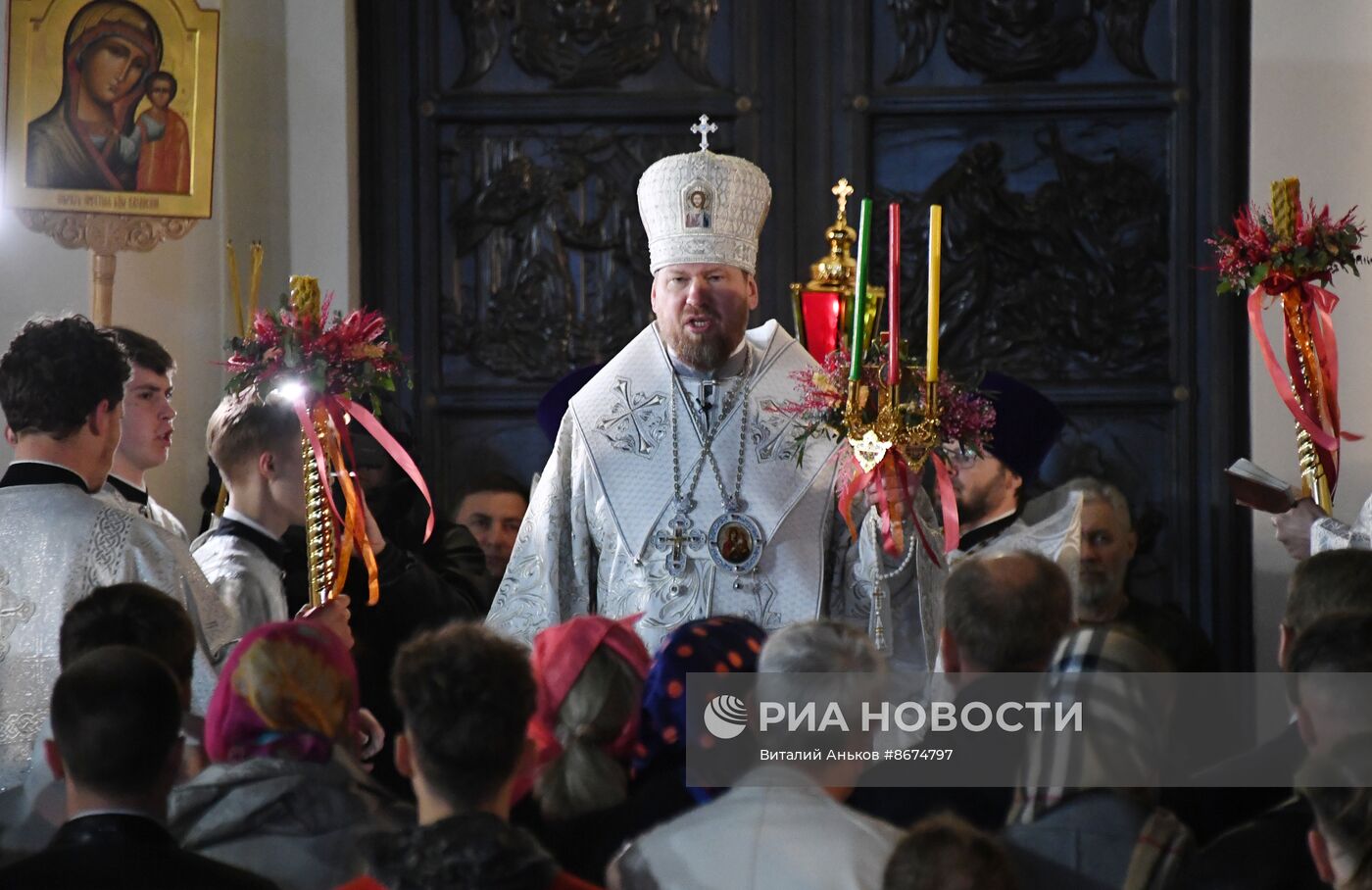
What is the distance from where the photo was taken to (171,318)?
7152 mm

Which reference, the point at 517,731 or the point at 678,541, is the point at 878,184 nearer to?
the point at 678,541

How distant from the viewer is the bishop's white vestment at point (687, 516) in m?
5.29

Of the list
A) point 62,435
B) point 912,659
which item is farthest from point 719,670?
point 912,659

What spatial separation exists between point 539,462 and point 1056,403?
2.08m

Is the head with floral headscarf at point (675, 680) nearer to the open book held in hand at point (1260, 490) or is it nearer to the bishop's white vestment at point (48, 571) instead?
the bishop's white vestment at point (48, 571)

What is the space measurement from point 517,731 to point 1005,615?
91 centimetres

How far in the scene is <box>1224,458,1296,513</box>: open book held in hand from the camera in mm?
5371

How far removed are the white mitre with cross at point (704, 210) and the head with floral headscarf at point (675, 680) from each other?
2.33 m

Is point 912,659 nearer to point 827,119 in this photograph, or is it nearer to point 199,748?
point 199,748

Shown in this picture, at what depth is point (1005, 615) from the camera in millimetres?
3158

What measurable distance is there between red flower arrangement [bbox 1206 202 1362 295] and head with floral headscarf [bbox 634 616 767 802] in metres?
2.79

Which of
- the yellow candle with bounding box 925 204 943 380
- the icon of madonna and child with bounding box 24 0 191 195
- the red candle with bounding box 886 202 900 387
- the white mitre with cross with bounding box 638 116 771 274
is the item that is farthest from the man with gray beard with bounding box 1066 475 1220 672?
the icon of madonna and child with bounding box 24 0 191 195

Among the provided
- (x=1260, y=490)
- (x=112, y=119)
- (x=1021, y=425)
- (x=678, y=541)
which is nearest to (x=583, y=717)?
(x=678, y=541)

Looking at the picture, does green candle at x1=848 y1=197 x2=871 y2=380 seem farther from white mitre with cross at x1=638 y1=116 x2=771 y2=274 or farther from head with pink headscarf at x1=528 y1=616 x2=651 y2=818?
head with pink headscarf at x1=528 y1=616 x2=651 y2=818
